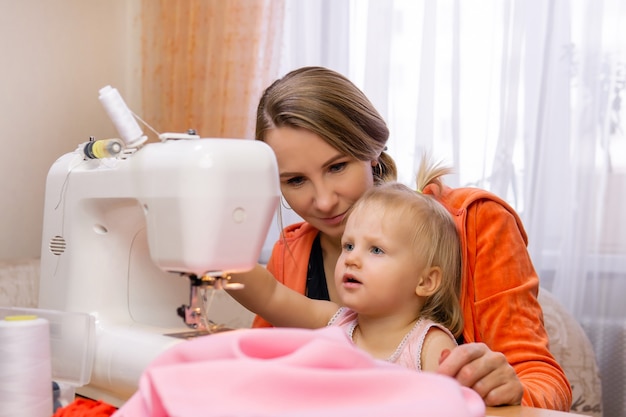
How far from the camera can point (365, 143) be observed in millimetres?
1702

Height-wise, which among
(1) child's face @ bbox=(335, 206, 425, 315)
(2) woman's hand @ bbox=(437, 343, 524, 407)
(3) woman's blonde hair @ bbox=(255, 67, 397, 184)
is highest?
(3) woman's blonde hair @ bbox=(255, 67, 397, 184)

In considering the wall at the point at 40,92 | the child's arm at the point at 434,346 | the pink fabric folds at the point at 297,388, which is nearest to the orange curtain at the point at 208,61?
the wall at the point at 40,92

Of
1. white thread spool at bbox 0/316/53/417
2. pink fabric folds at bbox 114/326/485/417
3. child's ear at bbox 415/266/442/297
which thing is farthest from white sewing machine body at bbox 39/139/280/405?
child's ear at bbox 415/266/442/297

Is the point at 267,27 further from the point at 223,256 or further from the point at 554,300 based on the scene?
the point at 223,256

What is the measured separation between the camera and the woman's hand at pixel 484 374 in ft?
4.00

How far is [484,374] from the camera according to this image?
123cm

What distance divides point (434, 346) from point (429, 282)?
150 millimetres

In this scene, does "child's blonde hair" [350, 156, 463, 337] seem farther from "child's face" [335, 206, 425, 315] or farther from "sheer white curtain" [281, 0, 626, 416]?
"sheer white curtain" [281, 0, 626, 416]

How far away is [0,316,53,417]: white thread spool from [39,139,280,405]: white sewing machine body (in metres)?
0.16

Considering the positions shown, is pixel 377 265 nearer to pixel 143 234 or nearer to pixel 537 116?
pixel 143 234

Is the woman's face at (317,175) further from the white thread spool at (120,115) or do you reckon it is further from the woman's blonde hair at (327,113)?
the white thread spool at (120,115)

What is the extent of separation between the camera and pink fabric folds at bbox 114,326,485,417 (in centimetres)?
76

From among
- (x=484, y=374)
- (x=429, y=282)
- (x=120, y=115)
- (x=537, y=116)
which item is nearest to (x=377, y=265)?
(x=429, y=282)

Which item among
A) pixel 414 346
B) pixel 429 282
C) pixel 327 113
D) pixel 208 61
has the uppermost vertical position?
pixel 208 61
